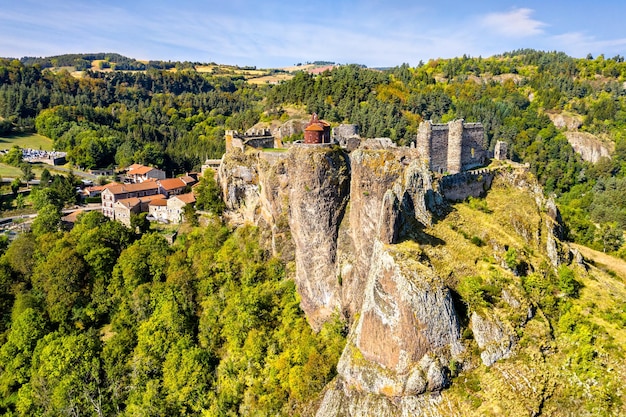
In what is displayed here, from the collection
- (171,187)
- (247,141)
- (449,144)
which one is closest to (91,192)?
(171,187)

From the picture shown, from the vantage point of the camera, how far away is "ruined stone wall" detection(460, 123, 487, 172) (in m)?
38.2

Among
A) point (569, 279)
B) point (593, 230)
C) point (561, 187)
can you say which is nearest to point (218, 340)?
point (569, 279)

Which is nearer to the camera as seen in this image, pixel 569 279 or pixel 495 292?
pixel 495 292

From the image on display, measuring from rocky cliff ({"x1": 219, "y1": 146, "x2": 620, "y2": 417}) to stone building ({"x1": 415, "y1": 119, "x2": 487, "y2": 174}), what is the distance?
134 inches

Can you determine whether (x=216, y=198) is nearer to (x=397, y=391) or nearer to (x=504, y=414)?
(x=397, y=391)

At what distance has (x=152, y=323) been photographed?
43312 millimetres

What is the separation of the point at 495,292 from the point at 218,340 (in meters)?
26.9

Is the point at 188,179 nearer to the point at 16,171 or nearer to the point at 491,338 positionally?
the point at 16,171

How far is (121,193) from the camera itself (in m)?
63.2

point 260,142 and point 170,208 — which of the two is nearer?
point 260,142

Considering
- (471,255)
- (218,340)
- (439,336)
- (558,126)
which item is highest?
(558,126)

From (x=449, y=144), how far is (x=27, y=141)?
110263 millimetres

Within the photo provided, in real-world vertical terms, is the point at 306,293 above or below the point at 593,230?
below

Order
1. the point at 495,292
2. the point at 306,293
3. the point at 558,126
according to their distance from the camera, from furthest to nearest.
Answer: the point at 558,126
the point at 306,293
the point at 495,292
